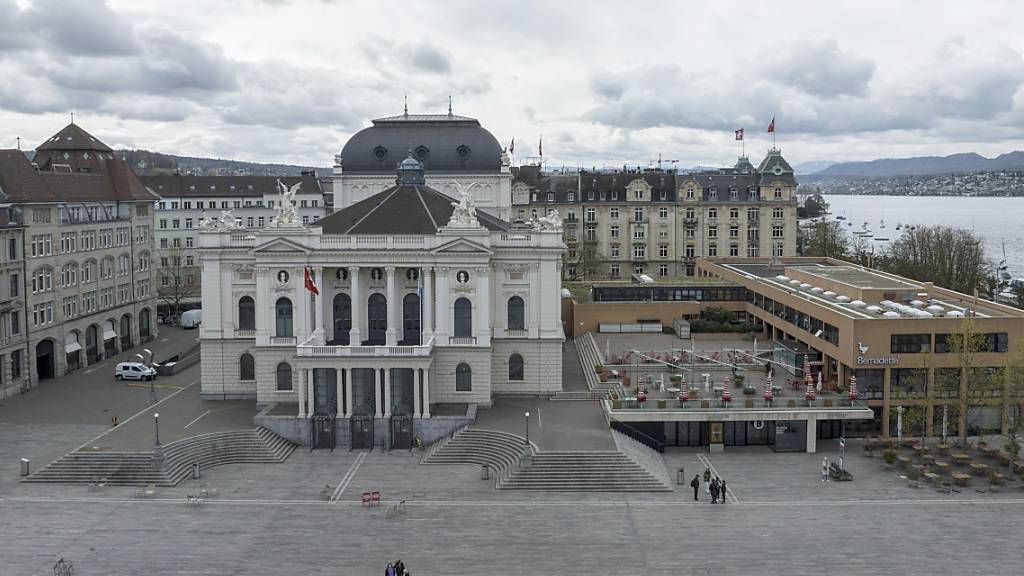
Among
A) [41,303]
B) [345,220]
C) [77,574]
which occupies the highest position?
[345,220]

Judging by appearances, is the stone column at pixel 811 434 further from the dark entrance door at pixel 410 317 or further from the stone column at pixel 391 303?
the stone column at pixel 391 303

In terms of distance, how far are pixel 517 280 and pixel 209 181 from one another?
7232 cm

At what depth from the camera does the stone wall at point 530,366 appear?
60188 millimetres

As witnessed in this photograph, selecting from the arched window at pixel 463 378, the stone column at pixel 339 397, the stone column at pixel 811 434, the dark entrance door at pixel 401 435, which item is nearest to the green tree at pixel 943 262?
the stone column at pixel 811 434

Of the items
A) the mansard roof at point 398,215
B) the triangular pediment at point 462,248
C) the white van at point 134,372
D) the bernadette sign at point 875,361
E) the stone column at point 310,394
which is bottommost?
the white van at point 134,372

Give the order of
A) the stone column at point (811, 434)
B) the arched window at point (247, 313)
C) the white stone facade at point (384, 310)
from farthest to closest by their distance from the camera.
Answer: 1. the arched window at point (247, 313)
2. the white stone facade at point (384, 310)
3. the stone column at point (811, 434)

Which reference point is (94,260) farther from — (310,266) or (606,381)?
(606,381)

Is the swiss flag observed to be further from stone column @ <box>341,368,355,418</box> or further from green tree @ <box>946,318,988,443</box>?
green tree @ <box>946,318,988,443</box>

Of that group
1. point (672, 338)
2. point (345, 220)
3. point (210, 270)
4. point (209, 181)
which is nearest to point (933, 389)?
point (672, 338)

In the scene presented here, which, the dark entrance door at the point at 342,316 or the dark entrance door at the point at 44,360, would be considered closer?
the dark entrance door at the point at 342,316

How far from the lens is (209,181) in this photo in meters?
121

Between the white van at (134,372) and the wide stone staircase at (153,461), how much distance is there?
786 inches

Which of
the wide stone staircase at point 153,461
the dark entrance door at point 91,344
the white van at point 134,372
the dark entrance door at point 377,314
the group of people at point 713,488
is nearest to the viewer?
the group of people at point 713,488

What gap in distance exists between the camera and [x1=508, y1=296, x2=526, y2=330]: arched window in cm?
6059
